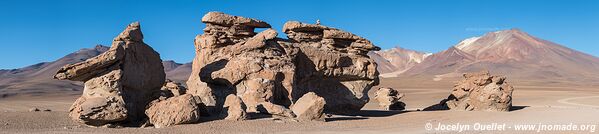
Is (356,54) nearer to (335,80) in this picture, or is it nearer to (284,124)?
(335,80)

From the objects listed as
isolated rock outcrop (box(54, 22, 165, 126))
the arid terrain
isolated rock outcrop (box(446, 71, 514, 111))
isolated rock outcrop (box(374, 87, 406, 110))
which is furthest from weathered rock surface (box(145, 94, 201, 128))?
isolated rock outcrop (box(374, 87, 406, 110))

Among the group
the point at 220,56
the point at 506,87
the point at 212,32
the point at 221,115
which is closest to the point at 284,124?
the point at 221,115

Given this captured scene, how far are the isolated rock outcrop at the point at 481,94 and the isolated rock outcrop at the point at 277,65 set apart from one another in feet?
15.2

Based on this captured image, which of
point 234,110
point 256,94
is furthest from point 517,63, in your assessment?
point 234,110

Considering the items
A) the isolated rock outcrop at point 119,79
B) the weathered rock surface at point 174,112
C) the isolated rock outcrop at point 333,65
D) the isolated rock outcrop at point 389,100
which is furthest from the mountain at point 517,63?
the weathered rock surface at point 174,112

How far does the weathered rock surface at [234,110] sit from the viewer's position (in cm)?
1638

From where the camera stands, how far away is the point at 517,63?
563 feet

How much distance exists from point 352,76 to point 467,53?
178321mm

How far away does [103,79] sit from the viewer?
1606 cm

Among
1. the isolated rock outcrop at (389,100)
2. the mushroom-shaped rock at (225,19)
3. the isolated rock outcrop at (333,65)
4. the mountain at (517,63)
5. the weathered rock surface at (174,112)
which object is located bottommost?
the weathered rock surface at (174,112)

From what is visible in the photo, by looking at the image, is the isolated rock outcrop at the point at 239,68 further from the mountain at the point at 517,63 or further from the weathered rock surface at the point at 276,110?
the mountain at the point at 517,63

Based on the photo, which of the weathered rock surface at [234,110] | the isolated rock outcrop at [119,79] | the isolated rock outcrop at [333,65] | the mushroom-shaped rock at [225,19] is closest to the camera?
the isolated rock outcrop at [119,79]

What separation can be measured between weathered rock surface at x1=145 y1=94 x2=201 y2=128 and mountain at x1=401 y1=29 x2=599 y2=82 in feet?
466

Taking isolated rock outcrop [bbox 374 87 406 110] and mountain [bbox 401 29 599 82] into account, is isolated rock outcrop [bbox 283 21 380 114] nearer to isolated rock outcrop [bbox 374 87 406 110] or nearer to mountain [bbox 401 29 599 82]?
isolated rock outcrop [bbox 374 87 406 110]
